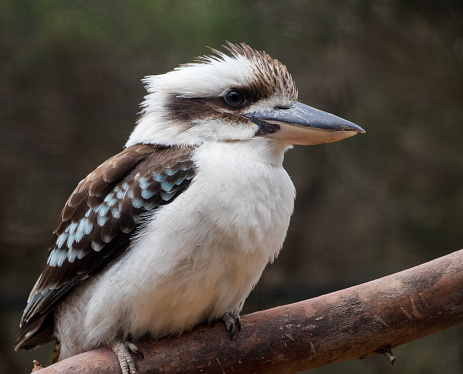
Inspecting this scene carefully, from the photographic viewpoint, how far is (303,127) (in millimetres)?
1470

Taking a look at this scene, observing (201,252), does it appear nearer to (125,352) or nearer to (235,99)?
(125,352)

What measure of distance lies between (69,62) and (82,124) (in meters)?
0.25

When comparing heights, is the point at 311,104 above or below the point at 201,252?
above

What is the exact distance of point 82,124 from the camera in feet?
8.10

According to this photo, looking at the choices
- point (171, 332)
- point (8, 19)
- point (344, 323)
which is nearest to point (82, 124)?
point (8, 19)

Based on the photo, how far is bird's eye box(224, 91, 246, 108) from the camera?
4.92 ft

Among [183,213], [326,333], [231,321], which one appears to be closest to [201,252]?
[183,213]

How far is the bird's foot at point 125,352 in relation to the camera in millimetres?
1378

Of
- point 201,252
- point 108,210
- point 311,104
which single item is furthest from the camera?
point 311,104

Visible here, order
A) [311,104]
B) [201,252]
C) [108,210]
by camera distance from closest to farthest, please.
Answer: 1. [201,252]
2. [108,210]
3. [311,104]

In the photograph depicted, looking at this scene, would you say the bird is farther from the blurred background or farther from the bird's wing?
the blurred background

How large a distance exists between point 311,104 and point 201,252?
53.0 inches

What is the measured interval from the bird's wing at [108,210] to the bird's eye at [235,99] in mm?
165

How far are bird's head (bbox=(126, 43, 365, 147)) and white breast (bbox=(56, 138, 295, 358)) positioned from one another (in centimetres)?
4
